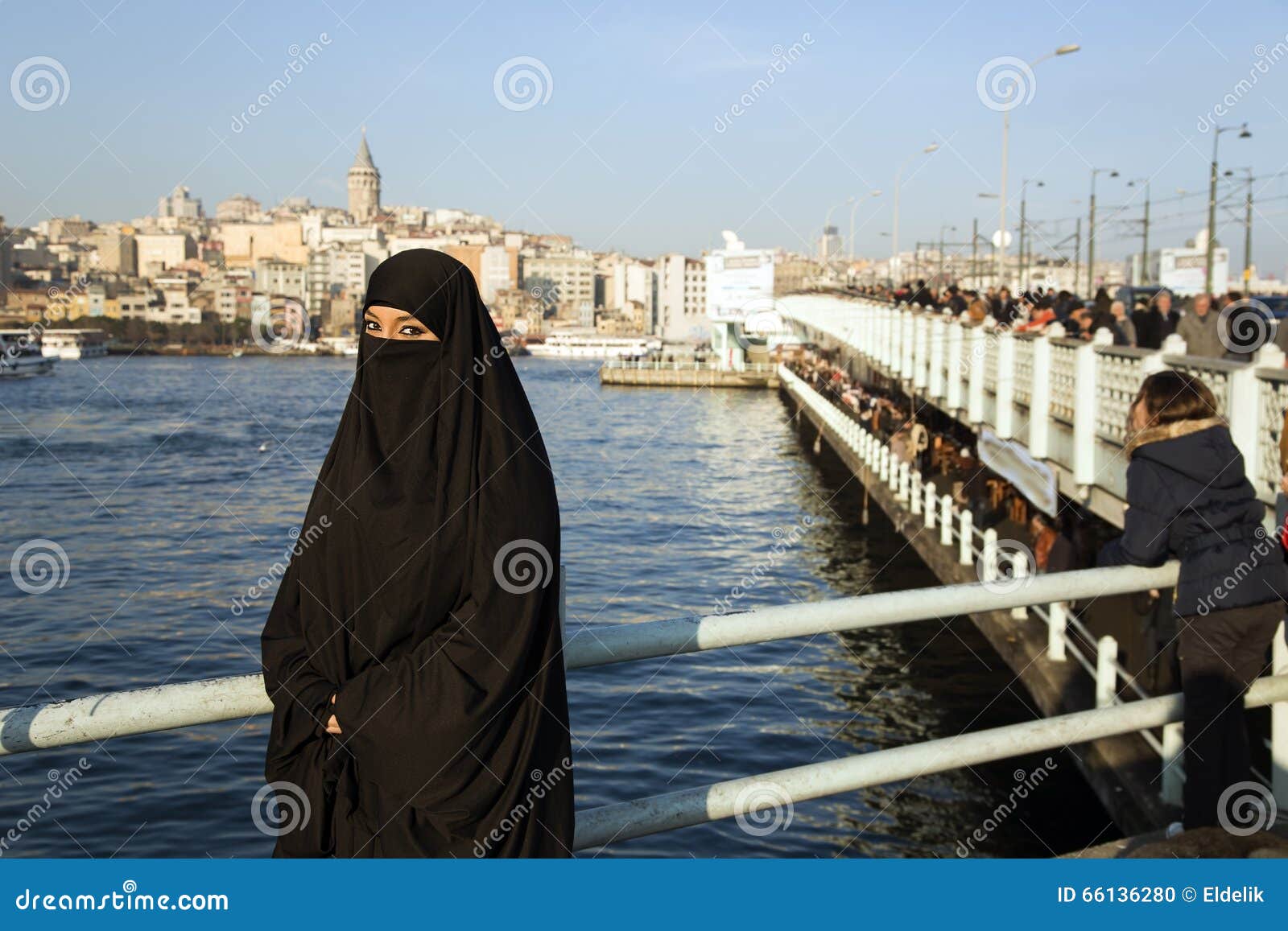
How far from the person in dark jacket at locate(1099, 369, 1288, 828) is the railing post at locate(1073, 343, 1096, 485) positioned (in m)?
6.69

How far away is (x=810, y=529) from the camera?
30.8 meters

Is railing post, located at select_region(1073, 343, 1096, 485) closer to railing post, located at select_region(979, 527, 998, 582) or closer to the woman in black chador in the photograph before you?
railing post, located at select_region(979, 527, 998, 582)

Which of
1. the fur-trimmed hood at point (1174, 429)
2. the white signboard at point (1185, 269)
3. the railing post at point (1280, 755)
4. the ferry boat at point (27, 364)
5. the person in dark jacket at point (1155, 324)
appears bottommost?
the ferry boat at point (27, 364)

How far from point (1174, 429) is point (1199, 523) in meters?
0.42

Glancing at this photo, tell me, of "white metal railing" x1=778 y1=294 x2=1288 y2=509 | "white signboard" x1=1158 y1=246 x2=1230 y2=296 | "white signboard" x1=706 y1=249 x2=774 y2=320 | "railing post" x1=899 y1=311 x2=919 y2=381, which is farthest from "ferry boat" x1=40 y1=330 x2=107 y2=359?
"white metal railing" x1=778 y1=294 x2=1288 y2=509

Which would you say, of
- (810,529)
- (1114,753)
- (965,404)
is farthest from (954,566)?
(810,529)

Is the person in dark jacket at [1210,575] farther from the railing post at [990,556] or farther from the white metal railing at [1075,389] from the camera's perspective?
the railing post at [990,556]

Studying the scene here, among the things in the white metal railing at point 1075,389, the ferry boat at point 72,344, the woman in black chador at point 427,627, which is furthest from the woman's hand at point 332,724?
the ferry boat at point 72,344

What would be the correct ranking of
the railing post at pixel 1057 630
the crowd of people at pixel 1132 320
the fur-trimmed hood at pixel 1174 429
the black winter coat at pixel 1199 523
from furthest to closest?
the crowd of people at pixel 1132 320
the railing post at pixel 1057 630
the fur-trimmed hood at pixel 1174 429
the black winter coat at pixel 1199 523

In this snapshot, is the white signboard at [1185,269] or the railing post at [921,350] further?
the white signboard at [1185,269]

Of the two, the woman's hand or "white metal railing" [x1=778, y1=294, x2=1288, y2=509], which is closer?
the woman's hand

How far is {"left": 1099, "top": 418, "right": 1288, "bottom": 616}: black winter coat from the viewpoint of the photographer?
362cm

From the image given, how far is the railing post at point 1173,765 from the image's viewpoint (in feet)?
19.6

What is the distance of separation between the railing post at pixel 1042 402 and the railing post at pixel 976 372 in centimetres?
317
